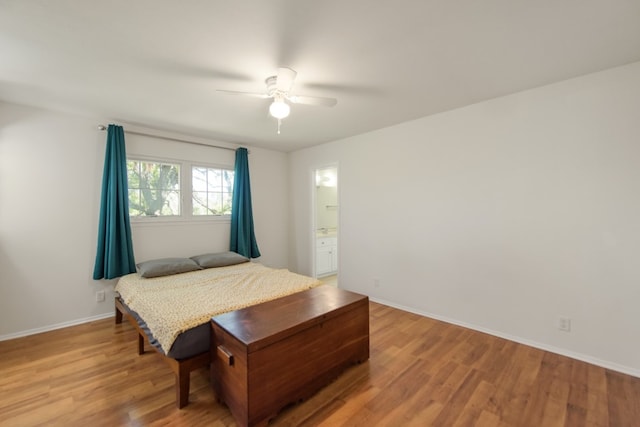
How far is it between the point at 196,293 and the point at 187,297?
13 centimetres

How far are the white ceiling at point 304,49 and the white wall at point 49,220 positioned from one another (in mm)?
322

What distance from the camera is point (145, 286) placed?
270cm

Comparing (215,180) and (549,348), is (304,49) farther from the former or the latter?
(549,348)

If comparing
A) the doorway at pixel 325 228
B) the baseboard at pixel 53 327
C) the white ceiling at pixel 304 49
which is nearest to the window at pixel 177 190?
the white ceiling at pixel 304 49

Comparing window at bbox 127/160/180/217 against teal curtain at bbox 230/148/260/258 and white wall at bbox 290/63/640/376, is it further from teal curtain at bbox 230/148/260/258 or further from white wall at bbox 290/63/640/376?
white wall at bbox 290/63/640/376

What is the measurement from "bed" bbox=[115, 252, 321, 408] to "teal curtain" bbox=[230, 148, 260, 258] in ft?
1.58

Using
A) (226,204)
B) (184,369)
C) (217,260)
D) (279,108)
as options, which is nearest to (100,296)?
(217,260)

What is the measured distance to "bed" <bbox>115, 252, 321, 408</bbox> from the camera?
71.1 inches

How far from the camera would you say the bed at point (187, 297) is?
71.1 inches

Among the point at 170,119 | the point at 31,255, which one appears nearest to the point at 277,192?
the point at 170,119

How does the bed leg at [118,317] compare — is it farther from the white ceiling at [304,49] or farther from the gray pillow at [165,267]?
the white ceiling at [304,49]

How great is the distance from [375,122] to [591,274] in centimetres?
261

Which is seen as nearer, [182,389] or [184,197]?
[182,389]

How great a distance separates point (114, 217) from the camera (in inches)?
123
